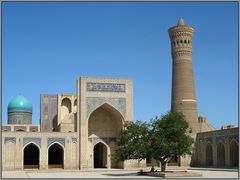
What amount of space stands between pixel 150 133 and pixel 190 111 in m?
16.2

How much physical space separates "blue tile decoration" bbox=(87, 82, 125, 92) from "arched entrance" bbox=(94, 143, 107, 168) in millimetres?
4295

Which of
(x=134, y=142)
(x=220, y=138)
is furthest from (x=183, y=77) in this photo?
(x=134, y=142)

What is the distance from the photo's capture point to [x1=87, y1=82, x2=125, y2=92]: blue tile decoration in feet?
99.3

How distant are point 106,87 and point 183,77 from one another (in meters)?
10.3

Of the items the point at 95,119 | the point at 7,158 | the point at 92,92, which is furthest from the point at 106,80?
the point at 7,158

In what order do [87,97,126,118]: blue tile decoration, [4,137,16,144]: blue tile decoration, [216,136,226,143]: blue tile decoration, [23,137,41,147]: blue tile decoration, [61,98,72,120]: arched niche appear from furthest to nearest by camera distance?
[61,98,72,120]: arched niche
[216,136,226,143]: blue tile decoration
[87,97,126,118]: blue tile decoration
[23,137,41,147]: blue tile decoration
[4,137,16,144]: blue tile decoration

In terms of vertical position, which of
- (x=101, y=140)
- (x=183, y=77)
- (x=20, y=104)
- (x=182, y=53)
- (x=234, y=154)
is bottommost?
(x=234, y=154)

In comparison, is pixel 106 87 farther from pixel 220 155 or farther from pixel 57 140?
pixel 220 155

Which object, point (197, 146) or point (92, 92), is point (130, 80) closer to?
point (92, 92)

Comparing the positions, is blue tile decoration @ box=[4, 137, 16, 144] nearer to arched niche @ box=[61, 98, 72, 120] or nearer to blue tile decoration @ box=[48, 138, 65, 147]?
blue tile decoration @ box=[48, 138, 65, 147]

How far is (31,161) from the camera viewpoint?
34219 millimetres

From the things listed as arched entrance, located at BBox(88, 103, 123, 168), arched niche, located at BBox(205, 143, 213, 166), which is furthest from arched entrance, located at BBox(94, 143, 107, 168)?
arched niche, located at BBox(205, 143, 213, 166)

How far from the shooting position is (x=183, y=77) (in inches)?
1518

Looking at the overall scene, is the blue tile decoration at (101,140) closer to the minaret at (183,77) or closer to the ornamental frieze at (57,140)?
the ornamental frieze at (57,140)
